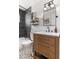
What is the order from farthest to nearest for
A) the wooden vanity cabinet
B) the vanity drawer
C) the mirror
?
the mirror
the vanity drawer
the wooden vanity cabinet

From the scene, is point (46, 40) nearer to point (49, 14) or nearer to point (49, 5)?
point (49, 14)

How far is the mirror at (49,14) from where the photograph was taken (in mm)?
3014

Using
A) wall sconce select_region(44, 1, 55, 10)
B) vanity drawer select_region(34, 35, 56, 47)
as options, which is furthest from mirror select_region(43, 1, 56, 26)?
vanity drawer select_region(34, 35, 56, 47)

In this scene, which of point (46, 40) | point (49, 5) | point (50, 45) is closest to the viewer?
point (50, 45)

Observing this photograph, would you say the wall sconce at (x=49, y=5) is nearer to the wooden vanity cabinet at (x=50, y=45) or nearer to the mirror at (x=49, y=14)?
the mirror at (x=49, y=14)

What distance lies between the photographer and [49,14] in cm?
323

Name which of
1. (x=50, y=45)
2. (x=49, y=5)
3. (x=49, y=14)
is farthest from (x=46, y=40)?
(x=49, y=5)

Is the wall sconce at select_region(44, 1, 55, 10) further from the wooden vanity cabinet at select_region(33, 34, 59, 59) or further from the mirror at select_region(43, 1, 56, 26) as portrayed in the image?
the wooden vanity cabinet at select_region(33, 34, 59, 59)

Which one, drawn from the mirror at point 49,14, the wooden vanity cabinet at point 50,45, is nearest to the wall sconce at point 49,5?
the mirror at point 49,14

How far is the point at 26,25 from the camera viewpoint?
4.48 meters

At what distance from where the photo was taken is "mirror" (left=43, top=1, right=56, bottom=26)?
9.89 ft

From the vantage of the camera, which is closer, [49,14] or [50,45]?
[50,45]
